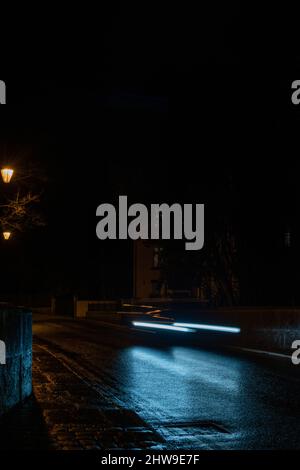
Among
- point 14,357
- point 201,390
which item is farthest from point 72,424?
point 201,390

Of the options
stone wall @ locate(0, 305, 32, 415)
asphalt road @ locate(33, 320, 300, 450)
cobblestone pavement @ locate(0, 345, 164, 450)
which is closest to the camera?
cobblestone pavement @ locate(0, 345, 164, 450)

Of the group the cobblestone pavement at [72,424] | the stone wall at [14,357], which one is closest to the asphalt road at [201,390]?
the cobblestone pavement at [72,424]

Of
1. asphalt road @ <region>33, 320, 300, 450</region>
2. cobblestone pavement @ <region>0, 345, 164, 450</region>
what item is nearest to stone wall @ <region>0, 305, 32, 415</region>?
cobblestone pavement @ <region>0, 345, 164, 450</region>

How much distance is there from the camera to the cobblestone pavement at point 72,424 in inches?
321

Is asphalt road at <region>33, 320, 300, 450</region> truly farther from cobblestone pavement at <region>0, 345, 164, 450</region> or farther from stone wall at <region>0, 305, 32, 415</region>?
stone wall at <region>0, 305, 32, 415</region>

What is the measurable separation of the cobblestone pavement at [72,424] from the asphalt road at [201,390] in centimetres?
31

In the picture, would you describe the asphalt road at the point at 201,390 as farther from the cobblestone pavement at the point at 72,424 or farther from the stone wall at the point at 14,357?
the stone wall at the point at 14,357

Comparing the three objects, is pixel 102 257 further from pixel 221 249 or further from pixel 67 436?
pixel 67 436

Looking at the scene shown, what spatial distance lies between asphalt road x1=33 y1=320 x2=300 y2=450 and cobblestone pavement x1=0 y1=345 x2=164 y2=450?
0.31 metres

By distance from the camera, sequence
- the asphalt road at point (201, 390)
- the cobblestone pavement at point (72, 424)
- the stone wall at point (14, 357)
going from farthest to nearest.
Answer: the stone wall at point (14, 357)
the asphalt road at point (201, 390)
the cobblestone pavement at point (72, 424)

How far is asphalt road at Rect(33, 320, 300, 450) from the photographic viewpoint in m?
8.86

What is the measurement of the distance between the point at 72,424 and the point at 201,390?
4112 millimetres

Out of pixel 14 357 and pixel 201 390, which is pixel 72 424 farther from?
pixel 201 390

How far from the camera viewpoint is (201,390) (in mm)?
12984
